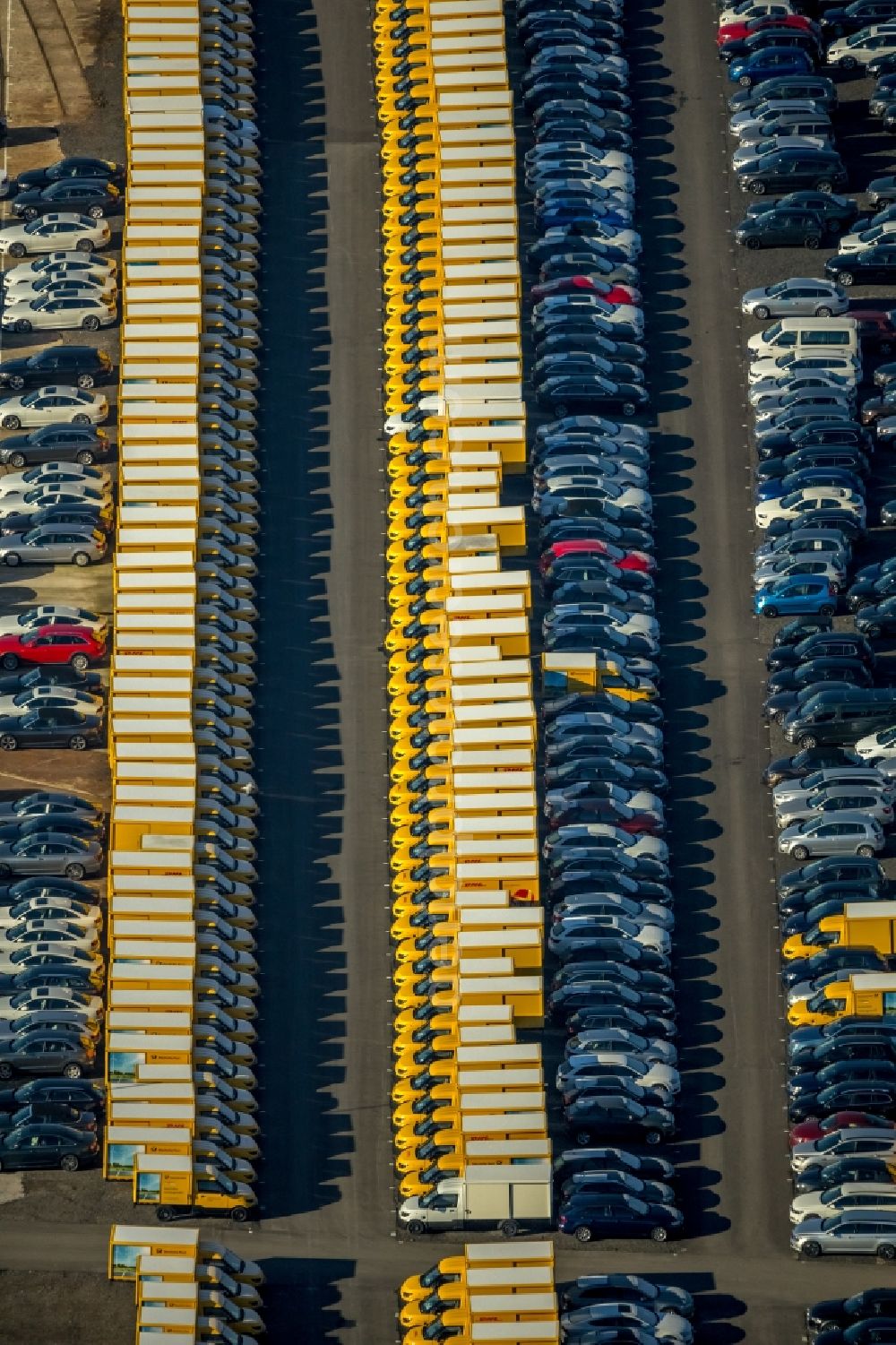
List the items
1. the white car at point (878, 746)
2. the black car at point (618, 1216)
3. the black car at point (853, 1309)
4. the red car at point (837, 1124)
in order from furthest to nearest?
1. the white car at point (878, 746)
2. the red car at point (837, 1124)
3. the black car at point (618, 1216)
4. the black car at point (853, 1309)

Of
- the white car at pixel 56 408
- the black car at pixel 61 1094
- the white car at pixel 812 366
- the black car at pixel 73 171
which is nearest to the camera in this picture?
the black car at pixel 61 1094

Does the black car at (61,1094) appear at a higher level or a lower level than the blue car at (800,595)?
lower

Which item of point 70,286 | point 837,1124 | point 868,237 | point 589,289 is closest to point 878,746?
point 837,1124

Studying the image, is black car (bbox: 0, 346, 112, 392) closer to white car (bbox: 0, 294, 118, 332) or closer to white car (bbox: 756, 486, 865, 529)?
white car (bbox: 0, 294, 118, 332)

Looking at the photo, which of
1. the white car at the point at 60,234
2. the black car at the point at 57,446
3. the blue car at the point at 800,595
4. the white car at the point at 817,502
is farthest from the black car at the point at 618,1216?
the white car at the point at 60,234

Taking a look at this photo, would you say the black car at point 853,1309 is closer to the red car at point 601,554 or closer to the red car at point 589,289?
the red car at point 601,554

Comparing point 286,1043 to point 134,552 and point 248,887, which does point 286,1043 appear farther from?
point 134,552

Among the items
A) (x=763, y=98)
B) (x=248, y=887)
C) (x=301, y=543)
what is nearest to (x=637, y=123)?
(x=763, y=98)
